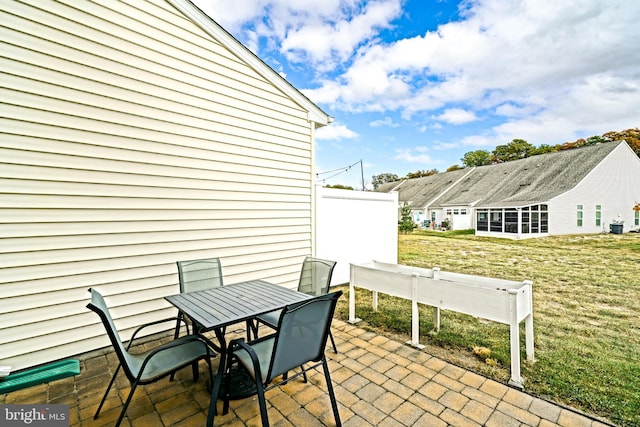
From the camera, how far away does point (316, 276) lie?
3.43 metres

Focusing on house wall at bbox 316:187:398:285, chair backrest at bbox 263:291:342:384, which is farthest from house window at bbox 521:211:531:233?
chair backrest at bbox 263:291:342:384

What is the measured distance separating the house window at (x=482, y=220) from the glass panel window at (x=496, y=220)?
0.36m

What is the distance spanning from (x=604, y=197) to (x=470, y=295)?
2293cm

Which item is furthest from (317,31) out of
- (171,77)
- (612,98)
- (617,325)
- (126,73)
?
(612,98)

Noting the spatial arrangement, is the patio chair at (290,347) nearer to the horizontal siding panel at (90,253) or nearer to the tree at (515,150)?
the horizontal siding panel at (90,253)

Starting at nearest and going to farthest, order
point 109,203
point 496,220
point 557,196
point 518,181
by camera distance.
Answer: point 109,203, point 557,196, point 496,220, point 518,181

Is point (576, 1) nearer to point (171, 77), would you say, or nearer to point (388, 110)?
point (171, 77)

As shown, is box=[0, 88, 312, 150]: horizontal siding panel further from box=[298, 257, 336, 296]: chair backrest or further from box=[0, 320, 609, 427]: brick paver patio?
box=[0, 320, 609, 427]: brick paver patio

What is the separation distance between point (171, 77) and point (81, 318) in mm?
3116

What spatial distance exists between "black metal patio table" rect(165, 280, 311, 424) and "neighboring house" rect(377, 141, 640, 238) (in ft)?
59.5

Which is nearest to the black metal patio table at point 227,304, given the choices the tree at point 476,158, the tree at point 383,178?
the tree at point 476,158

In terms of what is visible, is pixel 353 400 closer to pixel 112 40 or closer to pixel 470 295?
pixel 470 295

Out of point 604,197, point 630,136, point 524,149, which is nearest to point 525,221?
point 604,197

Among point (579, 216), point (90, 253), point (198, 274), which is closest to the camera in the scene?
point (90, 253)
